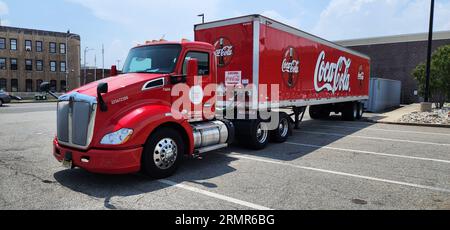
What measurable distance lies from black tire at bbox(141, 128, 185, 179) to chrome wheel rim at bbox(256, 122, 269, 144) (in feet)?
10.6

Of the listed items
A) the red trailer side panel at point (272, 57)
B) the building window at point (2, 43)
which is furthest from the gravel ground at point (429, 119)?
the building window at point (2, 43)

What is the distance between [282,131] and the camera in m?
10.1

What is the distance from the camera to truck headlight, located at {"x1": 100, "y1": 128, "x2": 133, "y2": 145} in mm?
5254

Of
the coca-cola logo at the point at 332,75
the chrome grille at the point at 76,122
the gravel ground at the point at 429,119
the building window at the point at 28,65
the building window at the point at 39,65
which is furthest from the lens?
the building window at the point at 39,65

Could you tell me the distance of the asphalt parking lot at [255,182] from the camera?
15.7ft

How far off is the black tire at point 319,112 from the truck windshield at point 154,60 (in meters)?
12.5

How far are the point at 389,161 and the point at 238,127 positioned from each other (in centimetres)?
377

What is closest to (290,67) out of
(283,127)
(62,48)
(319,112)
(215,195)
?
(283,127)

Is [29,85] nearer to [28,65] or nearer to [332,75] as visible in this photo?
[28,65]

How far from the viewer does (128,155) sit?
17.5 feet

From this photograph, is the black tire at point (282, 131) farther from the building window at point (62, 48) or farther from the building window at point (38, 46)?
the building window at point (62, 48)

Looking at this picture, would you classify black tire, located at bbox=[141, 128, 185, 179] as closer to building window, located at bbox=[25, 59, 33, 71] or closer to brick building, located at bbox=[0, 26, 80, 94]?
brick building, located at bbox=[0, 26, 80, 94]

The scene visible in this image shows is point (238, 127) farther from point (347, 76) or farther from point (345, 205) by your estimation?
point (347, 76)
